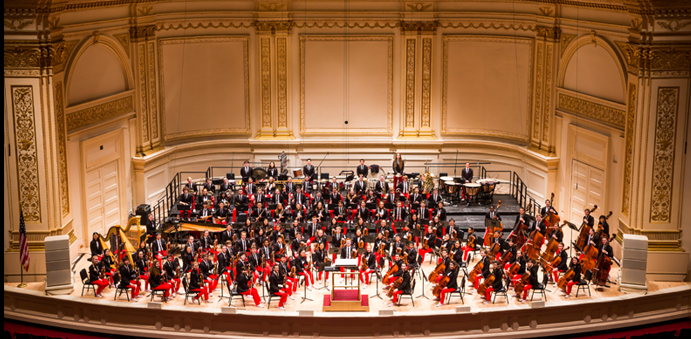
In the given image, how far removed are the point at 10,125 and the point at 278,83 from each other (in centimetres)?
728

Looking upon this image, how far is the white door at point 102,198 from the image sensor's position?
51.2 feet

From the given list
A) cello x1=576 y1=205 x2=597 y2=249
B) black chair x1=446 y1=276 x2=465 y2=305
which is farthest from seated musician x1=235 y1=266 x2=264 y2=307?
cello x1=576 y1=205 x2=597 y2=249

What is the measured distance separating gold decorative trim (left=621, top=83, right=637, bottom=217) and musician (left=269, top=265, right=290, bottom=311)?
684 centimetres

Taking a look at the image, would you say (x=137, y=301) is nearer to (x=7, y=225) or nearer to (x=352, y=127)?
(x=7, y=225)

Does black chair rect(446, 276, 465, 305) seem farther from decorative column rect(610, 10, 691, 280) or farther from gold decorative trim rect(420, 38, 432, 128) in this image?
gold decorative trim rect(420, 38, 432, 128)

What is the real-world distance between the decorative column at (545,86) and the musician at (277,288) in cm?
820

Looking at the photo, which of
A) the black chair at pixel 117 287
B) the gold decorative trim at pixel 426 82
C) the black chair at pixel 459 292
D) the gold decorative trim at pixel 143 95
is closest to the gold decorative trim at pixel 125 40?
the gold decorative trim at pixel 143 95

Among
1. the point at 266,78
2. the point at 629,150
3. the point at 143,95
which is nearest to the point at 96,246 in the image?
the point at 143,95

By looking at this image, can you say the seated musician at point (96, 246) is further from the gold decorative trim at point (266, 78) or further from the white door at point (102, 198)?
the gold decorative trim at point (266, 78)

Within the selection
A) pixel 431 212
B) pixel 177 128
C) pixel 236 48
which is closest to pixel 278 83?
pixel 236 48

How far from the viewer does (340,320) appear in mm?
11508

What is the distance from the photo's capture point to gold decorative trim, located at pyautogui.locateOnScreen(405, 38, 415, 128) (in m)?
18.5

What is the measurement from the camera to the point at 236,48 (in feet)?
61.0

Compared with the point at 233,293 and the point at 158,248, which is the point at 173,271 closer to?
the point at 233,293
